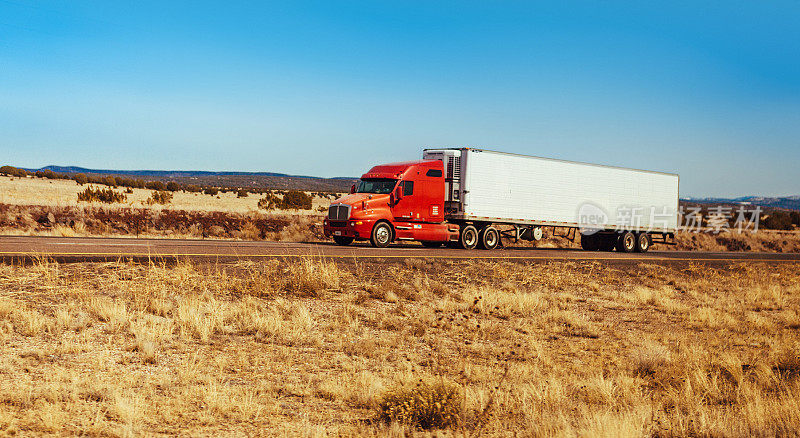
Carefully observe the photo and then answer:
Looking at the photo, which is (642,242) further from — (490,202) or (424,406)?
(424,406)

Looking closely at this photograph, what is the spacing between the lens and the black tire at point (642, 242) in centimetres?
3416

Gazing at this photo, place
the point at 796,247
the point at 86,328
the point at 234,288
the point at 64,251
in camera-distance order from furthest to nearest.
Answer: the point at 796,247 → the point at 64,251 → the point at 234,288 → the point at 86,328

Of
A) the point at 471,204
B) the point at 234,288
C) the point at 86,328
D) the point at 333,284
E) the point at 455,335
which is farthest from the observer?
the point at 471,204

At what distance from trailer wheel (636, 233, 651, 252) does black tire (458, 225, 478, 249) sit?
11.0 m

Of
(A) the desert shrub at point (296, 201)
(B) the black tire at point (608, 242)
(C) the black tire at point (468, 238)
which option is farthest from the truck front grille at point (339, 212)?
(A) the desert shrub at point (296, 201)

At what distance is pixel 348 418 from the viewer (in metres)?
6.29

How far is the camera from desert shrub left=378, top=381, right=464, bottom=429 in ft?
20.2

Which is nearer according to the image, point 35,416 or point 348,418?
point 35,416

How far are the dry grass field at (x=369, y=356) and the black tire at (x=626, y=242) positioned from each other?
1752cm

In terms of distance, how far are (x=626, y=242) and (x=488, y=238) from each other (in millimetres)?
9427

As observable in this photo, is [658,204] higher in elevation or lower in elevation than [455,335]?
higher

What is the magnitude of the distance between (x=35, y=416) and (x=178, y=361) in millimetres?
2406

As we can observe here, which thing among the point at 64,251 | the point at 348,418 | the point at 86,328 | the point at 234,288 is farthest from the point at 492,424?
the point at 64,251

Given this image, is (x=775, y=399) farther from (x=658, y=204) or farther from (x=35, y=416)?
(x=658, y=204)
